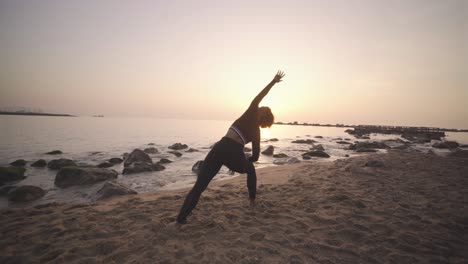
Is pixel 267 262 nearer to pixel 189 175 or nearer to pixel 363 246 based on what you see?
pixel 363 246

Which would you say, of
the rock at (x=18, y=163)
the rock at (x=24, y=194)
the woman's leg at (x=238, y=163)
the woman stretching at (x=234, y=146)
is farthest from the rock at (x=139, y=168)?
the woman's leg at (x=238, y=163)

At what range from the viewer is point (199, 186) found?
412 cm

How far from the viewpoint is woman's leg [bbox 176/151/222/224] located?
4125 millimetres


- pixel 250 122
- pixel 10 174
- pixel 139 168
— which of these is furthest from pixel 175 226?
pixel 10 174

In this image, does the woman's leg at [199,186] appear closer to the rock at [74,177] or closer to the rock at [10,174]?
the rock at [74,177]

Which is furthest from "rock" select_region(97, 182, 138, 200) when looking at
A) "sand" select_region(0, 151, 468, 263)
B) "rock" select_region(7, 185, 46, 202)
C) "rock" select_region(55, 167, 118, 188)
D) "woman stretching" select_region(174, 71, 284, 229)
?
"woman stretching" select_region(174, 71, 284, 229)

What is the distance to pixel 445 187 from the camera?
7379mm

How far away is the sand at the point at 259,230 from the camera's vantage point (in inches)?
135

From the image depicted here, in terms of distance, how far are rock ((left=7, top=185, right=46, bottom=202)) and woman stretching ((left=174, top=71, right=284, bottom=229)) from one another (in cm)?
715

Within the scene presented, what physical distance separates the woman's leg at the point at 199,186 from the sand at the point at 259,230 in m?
0.39

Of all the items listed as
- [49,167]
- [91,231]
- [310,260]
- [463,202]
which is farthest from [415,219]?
[49,167]

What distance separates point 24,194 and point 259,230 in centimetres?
876

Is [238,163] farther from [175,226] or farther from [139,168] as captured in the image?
[139,168]

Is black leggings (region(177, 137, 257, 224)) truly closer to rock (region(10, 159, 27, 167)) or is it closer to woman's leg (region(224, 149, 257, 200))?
woman's leg (region(224, 149, 257, 200))
